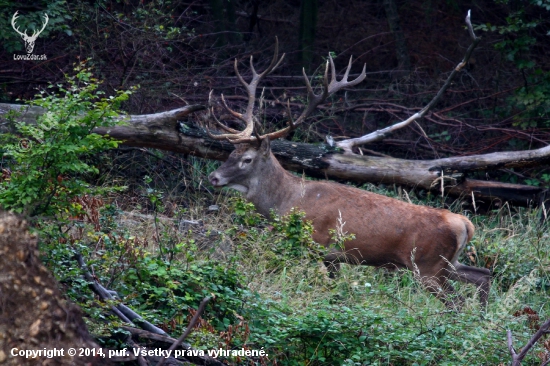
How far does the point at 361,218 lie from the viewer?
24.5ft

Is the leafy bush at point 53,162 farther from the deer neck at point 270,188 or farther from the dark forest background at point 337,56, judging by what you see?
the dark forest background at point 337,56

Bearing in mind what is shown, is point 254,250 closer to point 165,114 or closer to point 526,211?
point 165,114

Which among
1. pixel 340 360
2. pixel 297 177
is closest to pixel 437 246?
pixel 297 177

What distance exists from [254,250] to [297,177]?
6.32 feet

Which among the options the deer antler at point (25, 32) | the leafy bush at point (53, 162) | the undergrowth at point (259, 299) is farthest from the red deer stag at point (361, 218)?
the leafy bush at point (53, 162)

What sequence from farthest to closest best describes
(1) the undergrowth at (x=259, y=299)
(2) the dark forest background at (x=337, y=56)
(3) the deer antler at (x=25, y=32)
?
(2) the dark forest background at (x=337, y=56)
(3) the deer antler at (x=25, y=32)
(1) the undergrowth at (x=259, y=299)

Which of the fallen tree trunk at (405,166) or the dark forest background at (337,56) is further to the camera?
the dark forest background at (337,56)

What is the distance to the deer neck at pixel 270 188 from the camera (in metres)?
7.96

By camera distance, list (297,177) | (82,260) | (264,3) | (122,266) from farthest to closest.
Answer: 1. (264,3)
2. (297,177)
3. (122,266)
4. (82,260)

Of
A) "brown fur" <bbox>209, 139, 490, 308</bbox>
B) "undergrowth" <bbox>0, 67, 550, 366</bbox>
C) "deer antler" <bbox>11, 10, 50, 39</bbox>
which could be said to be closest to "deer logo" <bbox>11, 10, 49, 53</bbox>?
"deer antler" <bbox>11, 10, 50, 39</bbox>

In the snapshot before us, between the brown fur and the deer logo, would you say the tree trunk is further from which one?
the deer logo

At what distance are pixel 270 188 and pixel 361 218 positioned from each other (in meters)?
1.10

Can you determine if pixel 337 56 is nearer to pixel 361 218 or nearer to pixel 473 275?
pixel 361 218

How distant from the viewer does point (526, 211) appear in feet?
29.5
